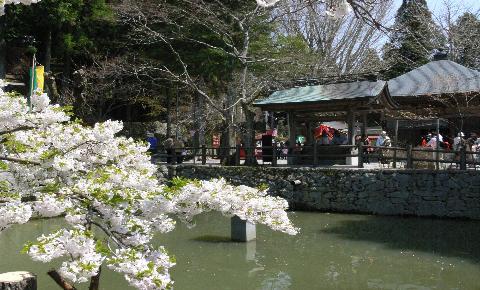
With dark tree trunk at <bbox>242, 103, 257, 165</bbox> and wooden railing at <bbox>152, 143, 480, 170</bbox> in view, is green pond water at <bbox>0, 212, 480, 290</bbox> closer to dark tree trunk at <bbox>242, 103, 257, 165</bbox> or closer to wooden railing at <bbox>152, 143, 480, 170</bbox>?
wooden railing at <bbox>152, 143, 480, 170</bbox>

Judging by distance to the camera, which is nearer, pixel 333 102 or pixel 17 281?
pixel 17 281

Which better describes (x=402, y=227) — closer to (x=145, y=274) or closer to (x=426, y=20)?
(x=145, y=274)

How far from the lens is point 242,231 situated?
963 centimetres

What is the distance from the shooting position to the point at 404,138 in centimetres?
2164

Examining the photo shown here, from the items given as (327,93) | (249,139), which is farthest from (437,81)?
(249,139)

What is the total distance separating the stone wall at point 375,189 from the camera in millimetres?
12186

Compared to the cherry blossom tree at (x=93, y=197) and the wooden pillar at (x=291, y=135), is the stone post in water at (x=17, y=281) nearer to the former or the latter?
the cherry blossom tree at (x=93, y=197)

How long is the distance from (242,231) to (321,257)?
164cm

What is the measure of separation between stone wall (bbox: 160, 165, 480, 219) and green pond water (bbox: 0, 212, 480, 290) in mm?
618

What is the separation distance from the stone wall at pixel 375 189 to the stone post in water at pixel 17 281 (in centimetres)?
1054

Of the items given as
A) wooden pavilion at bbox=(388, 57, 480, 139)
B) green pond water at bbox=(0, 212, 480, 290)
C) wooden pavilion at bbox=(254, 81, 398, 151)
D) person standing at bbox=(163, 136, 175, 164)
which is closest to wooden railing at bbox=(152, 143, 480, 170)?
person standing at bbox=(163, 136, 175, 164)

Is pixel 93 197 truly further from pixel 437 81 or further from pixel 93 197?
pixel 437 81

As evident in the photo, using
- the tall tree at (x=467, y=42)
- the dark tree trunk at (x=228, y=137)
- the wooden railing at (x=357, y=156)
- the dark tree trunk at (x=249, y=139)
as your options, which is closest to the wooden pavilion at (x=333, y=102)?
the dark tree trunk at (x=249, y=139)

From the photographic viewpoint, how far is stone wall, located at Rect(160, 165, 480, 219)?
1219 centimetres
